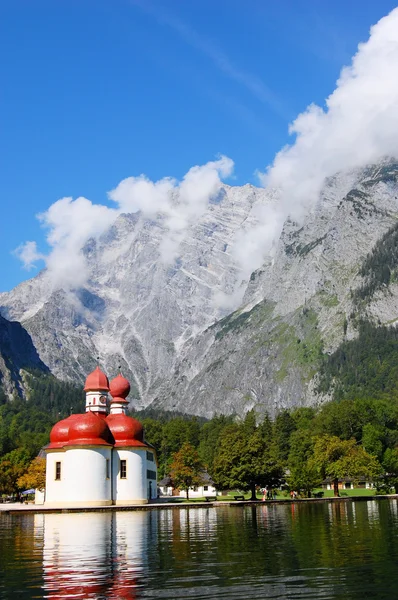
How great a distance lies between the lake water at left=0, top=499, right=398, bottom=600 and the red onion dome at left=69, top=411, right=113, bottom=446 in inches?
1698

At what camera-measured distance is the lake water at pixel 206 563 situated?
2273cm

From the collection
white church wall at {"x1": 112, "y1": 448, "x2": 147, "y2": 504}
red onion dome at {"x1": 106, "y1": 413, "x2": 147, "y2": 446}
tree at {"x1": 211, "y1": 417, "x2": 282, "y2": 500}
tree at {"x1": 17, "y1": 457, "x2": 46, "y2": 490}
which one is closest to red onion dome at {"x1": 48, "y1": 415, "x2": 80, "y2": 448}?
red onion dome at {"x1": 106, "y1": 413, "x2": 147, "y2": 446}

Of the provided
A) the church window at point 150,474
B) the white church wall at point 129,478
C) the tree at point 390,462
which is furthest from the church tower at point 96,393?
the tree at point 390,462

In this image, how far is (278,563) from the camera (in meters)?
28.8

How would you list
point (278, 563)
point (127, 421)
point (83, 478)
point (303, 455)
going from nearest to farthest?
point (278, 563)
point (83, 478)
point (127, 421)
point (303, 455)

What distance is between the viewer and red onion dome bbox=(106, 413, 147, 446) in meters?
96.2

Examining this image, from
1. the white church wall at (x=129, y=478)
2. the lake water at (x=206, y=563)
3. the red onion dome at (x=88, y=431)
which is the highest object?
the red onion dome at (x=88, y=431)

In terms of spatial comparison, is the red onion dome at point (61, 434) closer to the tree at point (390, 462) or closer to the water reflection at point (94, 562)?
the water reflection at point (94, 562)

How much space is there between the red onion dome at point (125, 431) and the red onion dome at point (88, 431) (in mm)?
3408

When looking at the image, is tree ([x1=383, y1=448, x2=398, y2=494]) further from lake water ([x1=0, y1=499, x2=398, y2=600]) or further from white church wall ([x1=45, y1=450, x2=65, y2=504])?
lake water ([x1=0, y1=499, x2=398, y2=600])

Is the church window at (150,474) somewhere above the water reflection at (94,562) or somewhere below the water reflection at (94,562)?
above

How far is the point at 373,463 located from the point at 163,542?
301 feet

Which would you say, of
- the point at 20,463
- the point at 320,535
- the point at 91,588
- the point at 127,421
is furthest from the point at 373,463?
the point at 91,588

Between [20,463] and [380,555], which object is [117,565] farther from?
[20,463]
